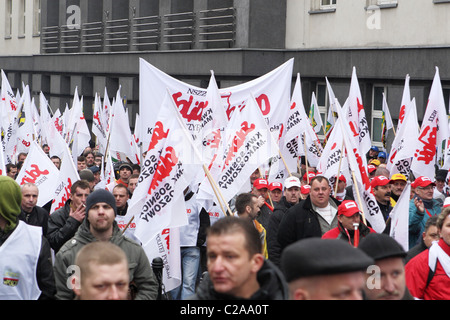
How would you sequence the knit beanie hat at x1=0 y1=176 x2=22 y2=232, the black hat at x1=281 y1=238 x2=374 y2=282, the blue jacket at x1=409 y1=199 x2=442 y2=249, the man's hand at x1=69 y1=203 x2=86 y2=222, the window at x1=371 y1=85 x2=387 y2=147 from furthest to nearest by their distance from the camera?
the window at x1=371 y1=85 x2=387 y2=147 → the blue jacket at x1=409 y1=199 x2=442 y2=249 → the man's hand at x1=69 y1=203 x2=86 y2=222 → the knit beanie hat at x1=0 y1=176 x2=22 y2=232 → the black hat at x1=281 y1=238 x2=374 y2=282

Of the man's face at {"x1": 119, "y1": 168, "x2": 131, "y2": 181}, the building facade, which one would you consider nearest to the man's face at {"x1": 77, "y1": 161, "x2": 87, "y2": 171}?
the man's face at {"x1": 119, "y1": 168, "x2": 131, "y2": 181}

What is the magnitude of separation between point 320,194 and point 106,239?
108 inches

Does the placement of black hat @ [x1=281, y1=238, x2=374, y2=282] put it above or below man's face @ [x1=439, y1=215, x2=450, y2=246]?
above

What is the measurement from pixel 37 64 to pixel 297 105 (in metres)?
27.9

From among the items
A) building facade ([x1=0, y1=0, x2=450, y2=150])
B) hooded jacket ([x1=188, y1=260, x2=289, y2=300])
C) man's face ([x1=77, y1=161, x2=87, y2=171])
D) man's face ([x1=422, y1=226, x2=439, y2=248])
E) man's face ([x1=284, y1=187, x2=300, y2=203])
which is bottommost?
man's face ([x1=77, y1=161, x2=87, y2=171])

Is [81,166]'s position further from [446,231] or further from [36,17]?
[36,17]

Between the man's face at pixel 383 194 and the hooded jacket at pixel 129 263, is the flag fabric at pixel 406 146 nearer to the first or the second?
the man's face at pixel 383 194

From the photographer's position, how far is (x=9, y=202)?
534cm

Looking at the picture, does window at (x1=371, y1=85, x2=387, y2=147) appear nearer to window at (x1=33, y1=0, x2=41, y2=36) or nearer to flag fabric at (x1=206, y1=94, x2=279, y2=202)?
flag fabric at (x1=206, y1=94, x2=279, y2=202)

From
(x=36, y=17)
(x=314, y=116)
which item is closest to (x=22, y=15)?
(x=36, y=17)

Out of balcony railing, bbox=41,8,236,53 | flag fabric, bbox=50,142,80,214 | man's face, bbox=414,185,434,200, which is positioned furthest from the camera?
balcony railing, bbox=41,8,236,53

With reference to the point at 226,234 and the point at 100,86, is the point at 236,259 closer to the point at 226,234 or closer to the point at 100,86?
the point at 226,234

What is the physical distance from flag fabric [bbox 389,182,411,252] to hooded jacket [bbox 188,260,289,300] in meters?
3.66

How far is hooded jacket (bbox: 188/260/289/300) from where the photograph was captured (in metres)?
3.52
